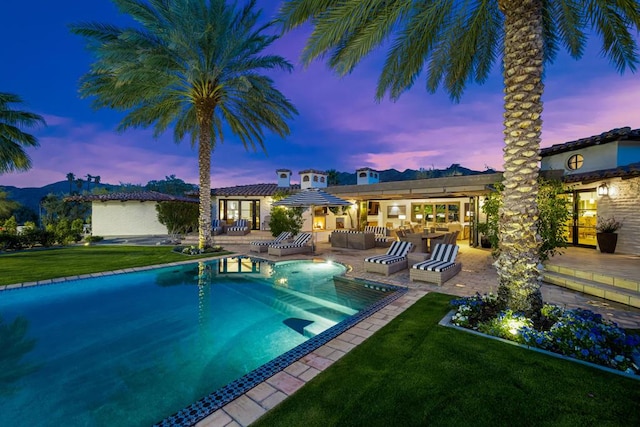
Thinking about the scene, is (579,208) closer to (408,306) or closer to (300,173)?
(408,306)

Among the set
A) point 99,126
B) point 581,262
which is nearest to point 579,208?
point 581,262

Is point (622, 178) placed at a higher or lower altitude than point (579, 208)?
higher

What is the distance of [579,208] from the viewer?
41.6 feet

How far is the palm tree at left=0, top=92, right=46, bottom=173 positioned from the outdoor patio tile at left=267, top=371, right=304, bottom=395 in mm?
21322

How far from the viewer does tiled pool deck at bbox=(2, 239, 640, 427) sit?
2839 millimetres

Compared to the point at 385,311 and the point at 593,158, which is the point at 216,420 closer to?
the point at 385,311

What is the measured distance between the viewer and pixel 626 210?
1022 centimetres

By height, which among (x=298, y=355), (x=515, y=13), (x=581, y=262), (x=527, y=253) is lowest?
(x=298, y=355)

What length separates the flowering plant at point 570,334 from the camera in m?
3.49

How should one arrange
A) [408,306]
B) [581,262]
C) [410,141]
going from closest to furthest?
1. [408,306]
2. [581,262]
3. [410,141]

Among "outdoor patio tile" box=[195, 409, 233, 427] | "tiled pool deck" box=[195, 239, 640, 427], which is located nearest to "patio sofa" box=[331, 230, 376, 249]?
"tiled pool deck" box=[195, 239, 640, 427]

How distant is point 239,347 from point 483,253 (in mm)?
12433

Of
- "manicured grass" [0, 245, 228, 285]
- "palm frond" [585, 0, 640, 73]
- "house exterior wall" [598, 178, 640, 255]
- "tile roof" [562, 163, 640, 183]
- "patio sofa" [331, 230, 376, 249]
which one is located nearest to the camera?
"palm frond" [585, 0, 640, 73]

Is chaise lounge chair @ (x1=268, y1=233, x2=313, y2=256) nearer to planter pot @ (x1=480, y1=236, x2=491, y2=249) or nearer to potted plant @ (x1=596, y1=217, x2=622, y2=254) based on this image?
planter pot @ (x1=480, y1=236, x2=491, y2=249)
